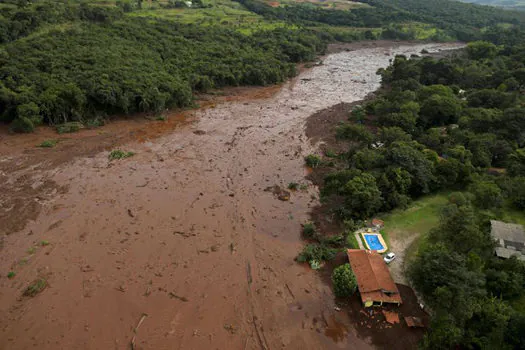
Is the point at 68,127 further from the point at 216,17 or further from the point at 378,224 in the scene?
the point at 216,17

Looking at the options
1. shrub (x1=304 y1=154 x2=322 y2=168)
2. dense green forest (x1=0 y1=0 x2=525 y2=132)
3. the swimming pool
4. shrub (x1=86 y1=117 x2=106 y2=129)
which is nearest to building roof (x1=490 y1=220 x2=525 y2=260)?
the swimming pool

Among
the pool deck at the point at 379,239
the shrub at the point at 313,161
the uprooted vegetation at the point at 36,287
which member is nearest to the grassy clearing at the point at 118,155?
the uprooted vegetation at the point at 36,287

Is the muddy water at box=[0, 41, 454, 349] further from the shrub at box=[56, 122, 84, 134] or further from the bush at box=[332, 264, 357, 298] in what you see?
the shrub at box=[56, 122, 84, 134]

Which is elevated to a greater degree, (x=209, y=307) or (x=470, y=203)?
(x=470, y=203)

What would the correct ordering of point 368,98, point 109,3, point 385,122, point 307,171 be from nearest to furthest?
point 307,171 → point 385,122 → point 368,98 → point 109,3

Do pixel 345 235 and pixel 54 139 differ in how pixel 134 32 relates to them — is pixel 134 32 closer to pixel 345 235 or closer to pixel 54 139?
pixel 54 139

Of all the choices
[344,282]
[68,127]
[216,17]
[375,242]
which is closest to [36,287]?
[344,282]

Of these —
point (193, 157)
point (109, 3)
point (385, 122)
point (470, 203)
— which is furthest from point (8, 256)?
point (109, 3)
